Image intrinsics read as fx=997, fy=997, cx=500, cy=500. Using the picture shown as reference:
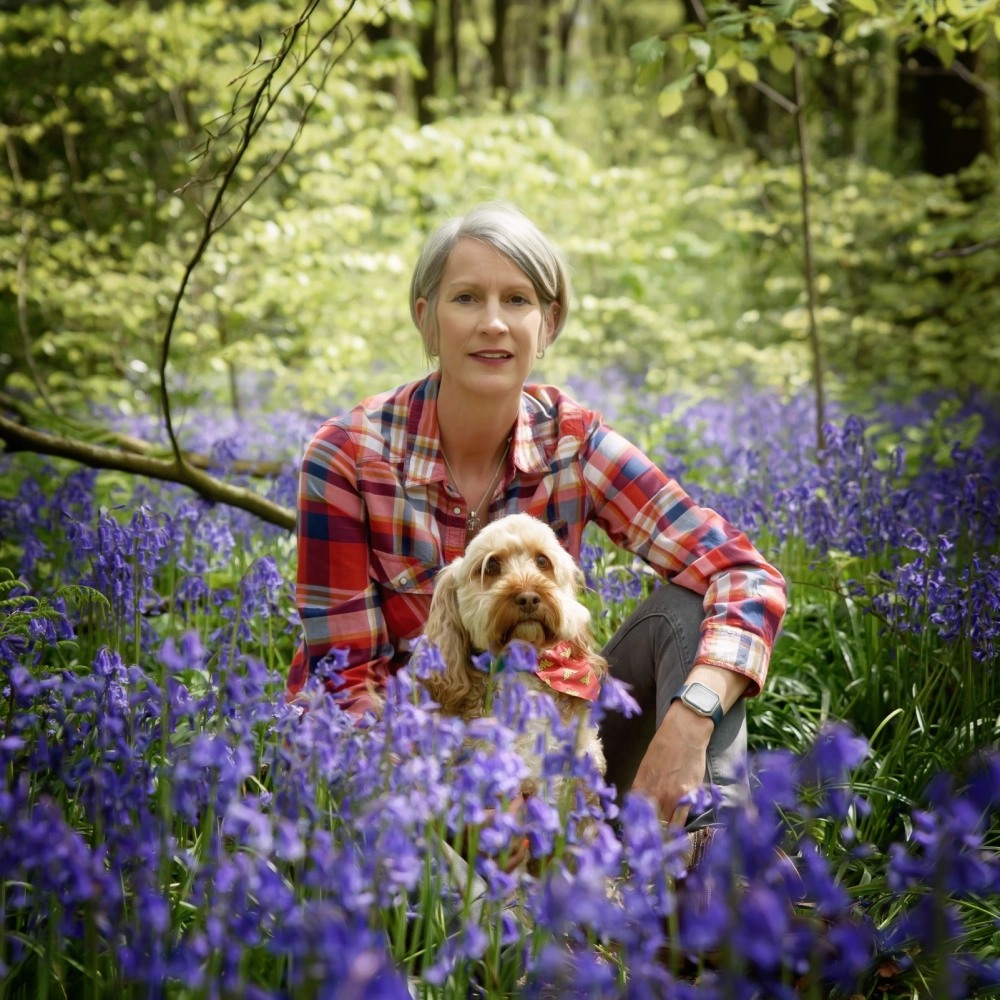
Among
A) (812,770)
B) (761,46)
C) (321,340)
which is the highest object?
(761,46)

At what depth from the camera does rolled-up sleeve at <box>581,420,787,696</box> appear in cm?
282

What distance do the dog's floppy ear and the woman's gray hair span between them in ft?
3.08

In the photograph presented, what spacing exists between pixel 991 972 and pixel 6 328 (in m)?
11.1

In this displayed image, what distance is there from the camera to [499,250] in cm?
328

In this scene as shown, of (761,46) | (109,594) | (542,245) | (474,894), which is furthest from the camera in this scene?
(761,46)

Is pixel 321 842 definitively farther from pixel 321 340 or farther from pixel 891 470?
pixel 321 340

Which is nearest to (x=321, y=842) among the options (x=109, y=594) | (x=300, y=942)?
(x=300, y=942)

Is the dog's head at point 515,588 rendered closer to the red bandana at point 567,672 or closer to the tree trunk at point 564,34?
the red bandana at point 567,672

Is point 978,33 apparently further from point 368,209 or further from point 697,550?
point 368,209

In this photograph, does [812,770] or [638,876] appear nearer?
[812,770]

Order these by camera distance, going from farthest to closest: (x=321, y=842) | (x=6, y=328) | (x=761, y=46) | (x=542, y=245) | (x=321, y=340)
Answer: (x=6, y=328)
(x=321, y=340)
(x=761, y=46)
(x=542, y=245)
(x=321, y=842)

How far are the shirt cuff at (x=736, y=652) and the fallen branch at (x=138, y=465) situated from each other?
232 centimetres

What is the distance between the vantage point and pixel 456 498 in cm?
342

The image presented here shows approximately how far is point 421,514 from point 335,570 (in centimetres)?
35
